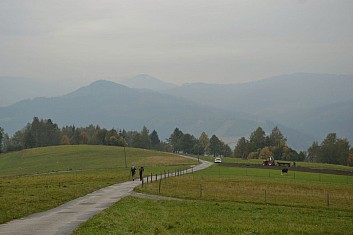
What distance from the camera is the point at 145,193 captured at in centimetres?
4247

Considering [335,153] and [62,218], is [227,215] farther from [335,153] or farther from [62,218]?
[335,153]

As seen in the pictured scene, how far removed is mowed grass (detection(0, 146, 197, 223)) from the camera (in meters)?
34.3

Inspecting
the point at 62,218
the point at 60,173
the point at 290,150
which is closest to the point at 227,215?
the point at 62,218

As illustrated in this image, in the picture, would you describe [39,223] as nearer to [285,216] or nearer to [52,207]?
[52,207]

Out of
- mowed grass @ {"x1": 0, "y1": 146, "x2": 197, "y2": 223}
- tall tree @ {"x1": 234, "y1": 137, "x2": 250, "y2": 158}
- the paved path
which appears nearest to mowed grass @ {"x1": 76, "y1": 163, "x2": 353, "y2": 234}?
the paved path

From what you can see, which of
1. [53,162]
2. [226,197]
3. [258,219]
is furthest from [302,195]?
[53,162]

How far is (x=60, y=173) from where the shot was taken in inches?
3312

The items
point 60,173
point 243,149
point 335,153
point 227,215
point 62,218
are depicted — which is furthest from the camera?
point 243,149

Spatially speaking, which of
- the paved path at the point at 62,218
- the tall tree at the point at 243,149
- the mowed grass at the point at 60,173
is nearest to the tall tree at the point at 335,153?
the tall tree at the point at 243,149

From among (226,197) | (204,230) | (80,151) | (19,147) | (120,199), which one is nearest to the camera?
(204,230)

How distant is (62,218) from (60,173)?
59490 millimetres

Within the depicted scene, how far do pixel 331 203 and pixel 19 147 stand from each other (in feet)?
565

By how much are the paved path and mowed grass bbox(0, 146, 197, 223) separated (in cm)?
118

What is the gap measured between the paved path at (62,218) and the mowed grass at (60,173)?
1.18 metres
